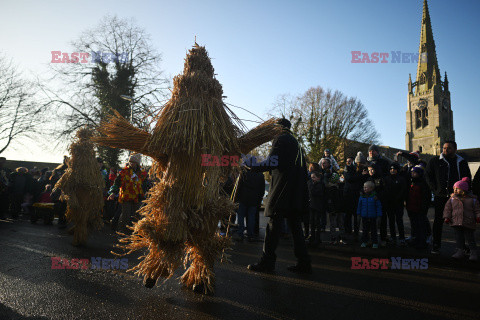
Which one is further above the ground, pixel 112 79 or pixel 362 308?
pixel 112 79

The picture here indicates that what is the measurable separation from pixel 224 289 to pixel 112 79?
79.9ft

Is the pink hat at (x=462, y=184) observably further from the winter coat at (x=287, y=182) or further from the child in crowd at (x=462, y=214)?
the winter coat at (x=287, y=182)

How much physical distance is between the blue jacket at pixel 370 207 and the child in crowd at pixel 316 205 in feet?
2.74

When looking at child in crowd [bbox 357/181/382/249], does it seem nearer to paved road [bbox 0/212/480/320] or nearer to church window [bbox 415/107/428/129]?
paved road [bbox 0/212/480/320]

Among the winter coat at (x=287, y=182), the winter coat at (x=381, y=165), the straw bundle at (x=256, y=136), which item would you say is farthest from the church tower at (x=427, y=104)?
the straw bundle at (x=256, y=136)

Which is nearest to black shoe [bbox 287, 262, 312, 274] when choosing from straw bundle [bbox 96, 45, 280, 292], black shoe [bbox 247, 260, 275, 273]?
black shoe [bbox 247, 260, 275, 273]

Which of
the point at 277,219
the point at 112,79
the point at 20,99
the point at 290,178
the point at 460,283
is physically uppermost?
the point at 112,79

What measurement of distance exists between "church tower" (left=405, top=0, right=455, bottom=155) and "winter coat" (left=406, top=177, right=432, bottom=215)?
6855 centimetres

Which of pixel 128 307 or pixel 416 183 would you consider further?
pixel 416 183

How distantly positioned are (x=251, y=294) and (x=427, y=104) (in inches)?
3126

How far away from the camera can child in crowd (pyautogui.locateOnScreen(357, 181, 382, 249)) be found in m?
6.58

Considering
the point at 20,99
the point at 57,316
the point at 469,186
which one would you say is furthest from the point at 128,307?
the point at 20,99

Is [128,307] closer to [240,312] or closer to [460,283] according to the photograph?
[240,312]

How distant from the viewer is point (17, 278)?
4.07m
